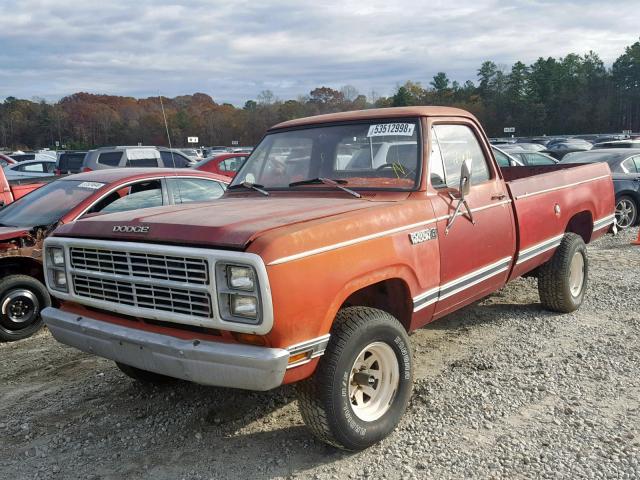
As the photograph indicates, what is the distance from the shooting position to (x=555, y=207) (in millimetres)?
5543

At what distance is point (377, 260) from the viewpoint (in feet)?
11.1

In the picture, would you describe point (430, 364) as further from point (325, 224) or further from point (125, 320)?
point (125, 320)

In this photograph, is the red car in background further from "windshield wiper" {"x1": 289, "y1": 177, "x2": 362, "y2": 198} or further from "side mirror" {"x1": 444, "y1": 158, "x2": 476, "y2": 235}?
"side mirror" {"x1": 444, "y1": 158, "x2": 476, "y2": 235}

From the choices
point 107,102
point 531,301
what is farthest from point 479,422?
point 107,102

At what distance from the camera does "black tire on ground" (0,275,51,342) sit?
18.7 feet

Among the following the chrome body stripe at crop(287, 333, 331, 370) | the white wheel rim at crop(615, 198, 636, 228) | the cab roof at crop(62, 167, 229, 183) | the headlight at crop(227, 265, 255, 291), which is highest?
the cab roof at crop(62, 167, 229, 183)

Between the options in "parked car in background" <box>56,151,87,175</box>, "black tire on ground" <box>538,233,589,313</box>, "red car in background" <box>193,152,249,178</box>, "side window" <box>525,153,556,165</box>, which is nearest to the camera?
"black tire on ground" <box>538,233,589,313</box>

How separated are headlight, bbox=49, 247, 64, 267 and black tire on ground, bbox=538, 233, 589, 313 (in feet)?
14.2

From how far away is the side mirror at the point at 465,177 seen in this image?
399 cm

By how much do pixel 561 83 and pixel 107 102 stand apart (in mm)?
58520

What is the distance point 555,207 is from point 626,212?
7.03 meters

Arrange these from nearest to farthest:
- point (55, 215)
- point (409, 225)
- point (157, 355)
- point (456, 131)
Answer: point (157, 355), point (409, 225), point (456, 131), point (55, 215)

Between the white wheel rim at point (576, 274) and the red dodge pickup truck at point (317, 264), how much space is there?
42.8 inches

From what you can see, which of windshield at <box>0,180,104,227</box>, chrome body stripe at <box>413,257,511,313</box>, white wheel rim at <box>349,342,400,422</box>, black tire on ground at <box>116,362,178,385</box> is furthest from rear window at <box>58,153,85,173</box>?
white wheel rim at <box>349,342,400,422</box>
